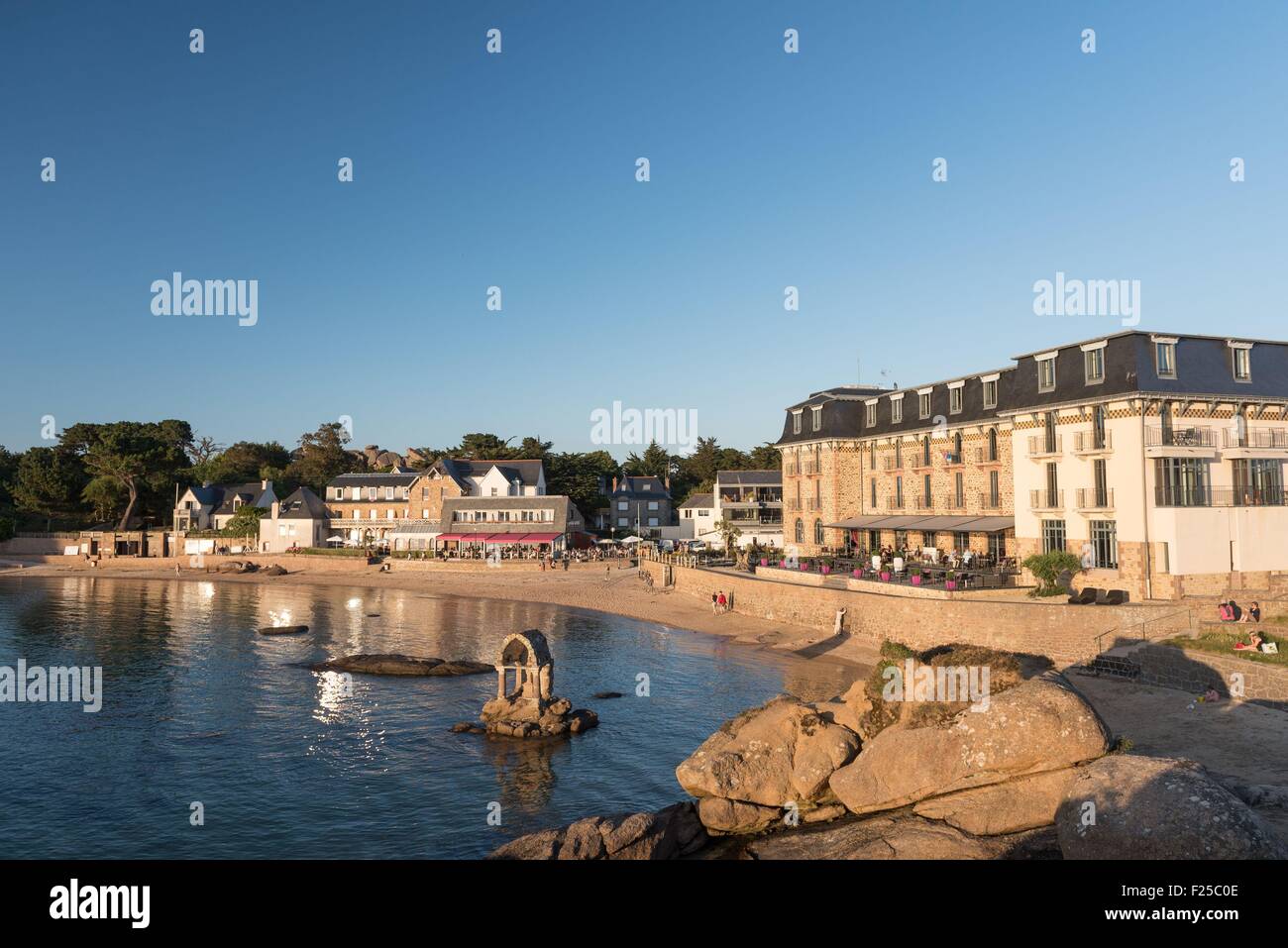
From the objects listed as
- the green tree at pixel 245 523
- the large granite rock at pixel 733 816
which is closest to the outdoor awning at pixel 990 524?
the large granite rock at pixel 733 816

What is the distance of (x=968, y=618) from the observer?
113ft

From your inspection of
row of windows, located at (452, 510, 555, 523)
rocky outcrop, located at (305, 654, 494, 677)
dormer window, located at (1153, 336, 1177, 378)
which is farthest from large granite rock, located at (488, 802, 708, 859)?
row of windows, located at (452, 510, 555, 523)

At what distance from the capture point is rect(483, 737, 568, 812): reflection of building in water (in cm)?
2164

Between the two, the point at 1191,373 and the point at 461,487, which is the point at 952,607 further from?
the point at 461,487

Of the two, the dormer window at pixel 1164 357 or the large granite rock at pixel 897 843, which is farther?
the dormer window at pixel 1164 357

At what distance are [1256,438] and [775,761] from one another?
1180 inches

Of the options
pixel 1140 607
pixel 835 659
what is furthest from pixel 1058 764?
pixel 835 659

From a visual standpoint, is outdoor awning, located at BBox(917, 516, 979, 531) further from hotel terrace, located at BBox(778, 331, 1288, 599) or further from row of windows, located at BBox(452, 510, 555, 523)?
row of windows, located at BBox(452, 510, 555, 523)

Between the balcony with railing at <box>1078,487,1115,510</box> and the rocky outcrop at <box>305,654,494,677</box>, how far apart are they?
2923cm

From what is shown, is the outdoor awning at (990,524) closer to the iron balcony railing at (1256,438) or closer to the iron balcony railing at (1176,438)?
the iron balcony railing at (1176,438)

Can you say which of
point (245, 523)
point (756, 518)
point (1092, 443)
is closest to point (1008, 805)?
point (1092, 443)

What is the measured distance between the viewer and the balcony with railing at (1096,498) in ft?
115

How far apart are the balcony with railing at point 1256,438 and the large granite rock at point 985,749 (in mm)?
24427

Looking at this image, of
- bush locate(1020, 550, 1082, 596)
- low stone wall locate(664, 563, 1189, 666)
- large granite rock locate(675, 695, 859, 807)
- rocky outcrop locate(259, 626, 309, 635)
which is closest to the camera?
large granite rock locate(675, 695, 859, 807)
